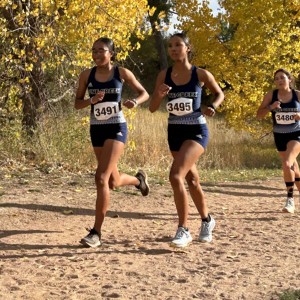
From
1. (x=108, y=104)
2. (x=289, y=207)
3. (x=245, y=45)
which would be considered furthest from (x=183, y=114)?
(x=245, y=45)

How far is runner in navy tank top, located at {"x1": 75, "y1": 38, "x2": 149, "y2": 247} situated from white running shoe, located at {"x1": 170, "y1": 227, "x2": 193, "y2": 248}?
2.26 feet

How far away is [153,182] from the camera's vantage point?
10680 mm

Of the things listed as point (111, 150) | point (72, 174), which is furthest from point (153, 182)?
point (111, 150)

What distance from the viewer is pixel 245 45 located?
15.8 m

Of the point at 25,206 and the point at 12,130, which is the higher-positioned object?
the point at 12,130

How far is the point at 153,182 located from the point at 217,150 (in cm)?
732

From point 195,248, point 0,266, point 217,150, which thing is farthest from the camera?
point 217,150

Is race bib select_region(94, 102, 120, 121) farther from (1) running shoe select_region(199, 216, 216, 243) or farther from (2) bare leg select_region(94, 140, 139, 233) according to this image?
(1) running shoe select_region(199, 216, 216, 243)

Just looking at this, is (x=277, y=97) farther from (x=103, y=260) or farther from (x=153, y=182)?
(x=103, y=260)

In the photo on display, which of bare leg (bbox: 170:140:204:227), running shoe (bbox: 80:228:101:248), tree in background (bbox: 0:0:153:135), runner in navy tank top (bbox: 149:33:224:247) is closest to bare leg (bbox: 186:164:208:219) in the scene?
runner in navy tank top (bbox: 149:33:224:247)

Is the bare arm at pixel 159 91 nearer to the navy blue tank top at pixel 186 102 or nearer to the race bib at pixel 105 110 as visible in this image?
the navy blue tank top at pixel 186 102

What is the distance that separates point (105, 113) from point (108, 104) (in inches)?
3.5

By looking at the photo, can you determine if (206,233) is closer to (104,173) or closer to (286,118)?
(104,173)

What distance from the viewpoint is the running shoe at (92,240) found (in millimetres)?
6086
